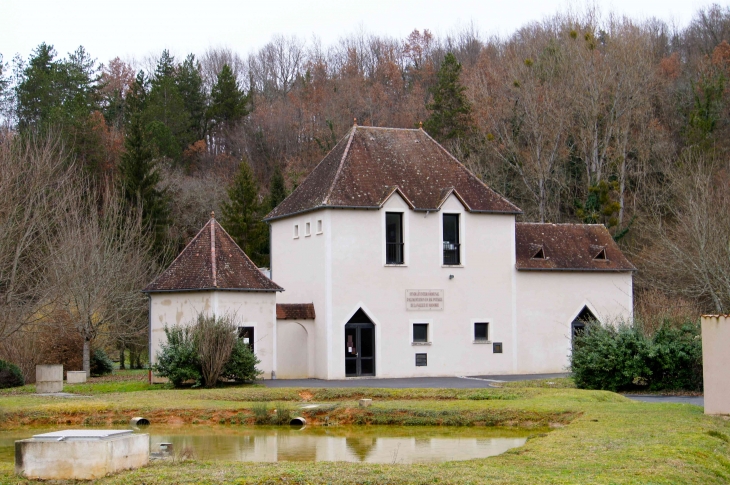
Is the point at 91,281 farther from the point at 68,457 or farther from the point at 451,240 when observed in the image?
the point at 68,457

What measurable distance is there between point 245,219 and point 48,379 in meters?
32.7

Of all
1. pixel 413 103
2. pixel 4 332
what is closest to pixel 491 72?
pixel 413 103

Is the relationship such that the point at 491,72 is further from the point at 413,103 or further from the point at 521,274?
the point at 521,274

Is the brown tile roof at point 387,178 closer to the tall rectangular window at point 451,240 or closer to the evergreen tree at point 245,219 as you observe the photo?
the tall rectangular window at point 451,240

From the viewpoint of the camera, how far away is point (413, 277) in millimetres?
38125

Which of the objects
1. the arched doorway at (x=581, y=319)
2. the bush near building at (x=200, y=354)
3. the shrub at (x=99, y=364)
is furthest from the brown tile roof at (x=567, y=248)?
the shrub at (x=99, y=364)

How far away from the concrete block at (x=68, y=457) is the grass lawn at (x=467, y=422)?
0.26 metres

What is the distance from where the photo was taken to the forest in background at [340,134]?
129 feet

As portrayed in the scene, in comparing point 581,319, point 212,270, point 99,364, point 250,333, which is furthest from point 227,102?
point 250,333

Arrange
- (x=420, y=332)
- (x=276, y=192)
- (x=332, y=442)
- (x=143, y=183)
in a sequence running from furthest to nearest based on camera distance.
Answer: (x=276, y=192)
(x=143, y=183)
(x=420, y=332)
(x=332, y=442)

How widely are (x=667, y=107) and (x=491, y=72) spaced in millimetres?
12208

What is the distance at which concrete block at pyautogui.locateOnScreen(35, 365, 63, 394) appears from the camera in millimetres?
29406

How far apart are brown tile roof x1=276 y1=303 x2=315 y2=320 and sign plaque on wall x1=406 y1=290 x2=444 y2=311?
12.8ft

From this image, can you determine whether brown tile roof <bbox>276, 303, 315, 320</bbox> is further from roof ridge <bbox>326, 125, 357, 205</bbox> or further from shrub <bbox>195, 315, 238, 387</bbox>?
shrub <bbox>195, 315, 238, 387</bbox>
